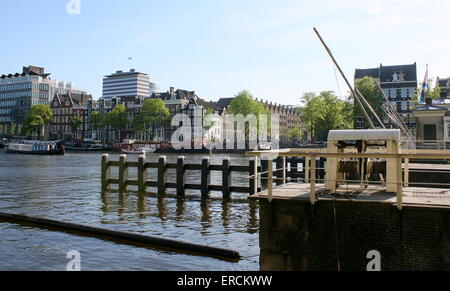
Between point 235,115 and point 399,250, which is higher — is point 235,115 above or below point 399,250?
above

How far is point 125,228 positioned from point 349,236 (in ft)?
31.6

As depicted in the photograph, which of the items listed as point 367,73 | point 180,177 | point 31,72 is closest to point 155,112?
point 367,73

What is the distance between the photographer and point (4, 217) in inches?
686

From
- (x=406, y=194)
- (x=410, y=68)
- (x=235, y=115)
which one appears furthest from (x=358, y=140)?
(x=410, y=68)

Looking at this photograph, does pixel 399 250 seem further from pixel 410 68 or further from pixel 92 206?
pixel 410 68

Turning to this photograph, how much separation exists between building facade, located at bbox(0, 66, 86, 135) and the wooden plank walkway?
583 ft

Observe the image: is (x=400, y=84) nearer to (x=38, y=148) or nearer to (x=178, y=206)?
(x=38, y=148)

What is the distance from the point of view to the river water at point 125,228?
38.1 ft

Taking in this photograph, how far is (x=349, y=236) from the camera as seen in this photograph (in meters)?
9.14

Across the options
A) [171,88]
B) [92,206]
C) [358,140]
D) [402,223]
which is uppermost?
[171,88]

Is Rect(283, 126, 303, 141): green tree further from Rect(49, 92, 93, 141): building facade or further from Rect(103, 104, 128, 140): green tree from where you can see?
Rect(49, 92, 93, 141): building facade

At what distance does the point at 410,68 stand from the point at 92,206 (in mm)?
105300

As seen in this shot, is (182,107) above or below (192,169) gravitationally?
above

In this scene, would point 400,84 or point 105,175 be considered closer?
point 105,175
